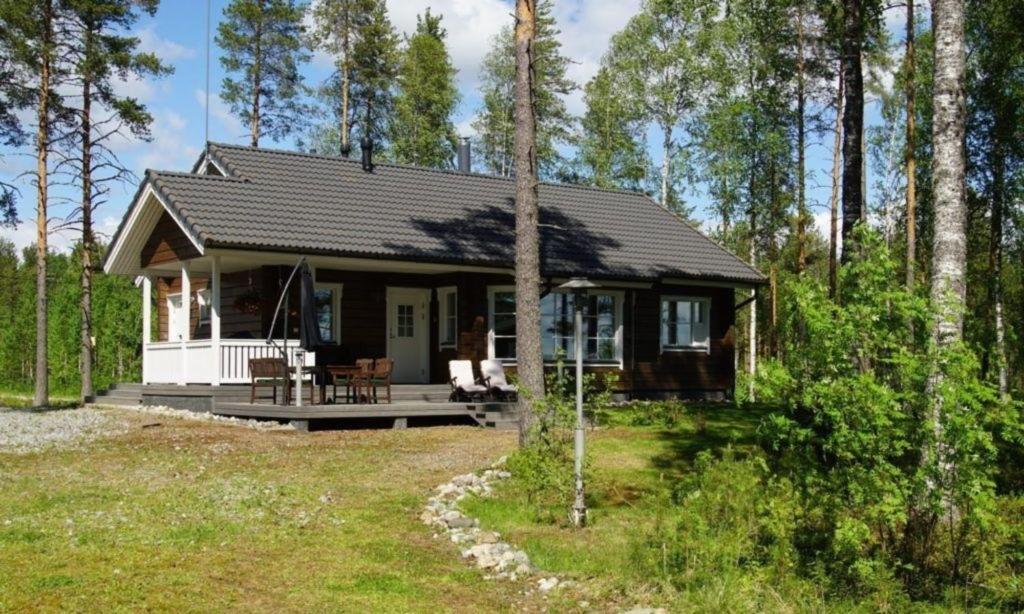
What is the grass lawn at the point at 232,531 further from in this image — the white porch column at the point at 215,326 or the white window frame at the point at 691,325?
the white window frame at the point at 691,325

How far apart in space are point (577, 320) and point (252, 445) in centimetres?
648

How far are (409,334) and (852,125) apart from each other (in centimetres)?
1112

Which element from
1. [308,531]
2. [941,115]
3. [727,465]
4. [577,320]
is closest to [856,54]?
[941,115]

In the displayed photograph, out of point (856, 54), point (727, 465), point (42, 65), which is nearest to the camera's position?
point (727, 465)

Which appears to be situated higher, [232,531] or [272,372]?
[272,372]

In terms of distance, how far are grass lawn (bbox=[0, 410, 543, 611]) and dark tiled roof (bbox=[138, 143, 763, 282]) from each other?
19.2 ft

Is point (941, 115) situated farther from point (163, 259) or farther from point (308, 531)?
point (163, 259)

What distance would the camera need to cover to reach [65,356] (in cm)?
3978

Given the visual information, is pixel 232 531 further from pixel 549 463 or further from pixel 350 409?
pixel 350 409

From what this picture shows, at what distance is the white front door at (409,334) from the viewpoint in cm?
2103

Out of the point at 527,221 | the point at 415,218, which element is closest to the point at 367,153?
the point at 415,218

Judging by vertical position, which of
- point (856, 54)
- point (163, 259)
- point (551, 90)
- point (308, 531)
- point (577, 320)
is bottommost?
point (308, 531)

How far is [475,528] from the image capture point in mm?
8367

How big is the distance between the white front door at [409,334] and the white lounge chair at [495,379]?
143 inches
